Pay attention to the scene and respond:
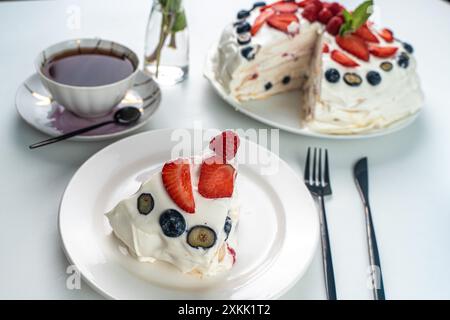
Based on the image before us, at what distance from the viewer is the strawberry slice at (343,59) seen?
1.74 m

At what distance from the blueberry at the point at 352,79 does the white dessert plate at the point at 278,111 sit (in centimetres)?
17

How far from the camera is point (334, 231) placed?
1365 mm

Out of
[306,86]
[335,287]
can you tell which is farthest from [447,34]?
[335,287]

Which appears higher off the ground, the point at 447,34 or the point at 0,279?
the point at 447,34

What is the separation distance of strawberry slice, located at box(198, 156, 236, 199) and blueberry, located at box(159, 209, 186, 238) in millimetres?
77

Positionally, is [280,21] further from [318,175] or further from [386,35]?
[318,175]

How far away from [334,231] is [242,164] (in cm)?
32

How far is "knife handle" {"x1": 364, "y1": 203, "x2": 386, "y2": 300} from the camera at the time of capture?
121cm

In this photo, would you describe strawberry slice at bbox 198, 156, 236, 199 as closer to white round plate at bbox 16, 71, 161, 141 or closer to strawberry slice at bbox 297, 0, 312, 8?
white round plate at bbox 16, 71, 161, 141

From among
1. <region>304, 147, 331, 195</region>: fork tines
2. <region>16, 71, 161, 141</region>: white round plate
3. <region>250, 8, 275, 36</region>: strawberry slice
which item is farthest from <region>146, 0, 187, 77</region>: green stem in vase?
<region>304, 147, 331, 195</region>: fork tines

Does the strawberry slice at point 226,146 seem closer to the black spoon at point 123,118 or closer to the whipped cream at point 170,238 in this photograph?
the whipped cream at point 170,238

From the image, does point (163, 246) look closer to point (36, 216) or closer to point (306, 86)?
point (36, 216)
